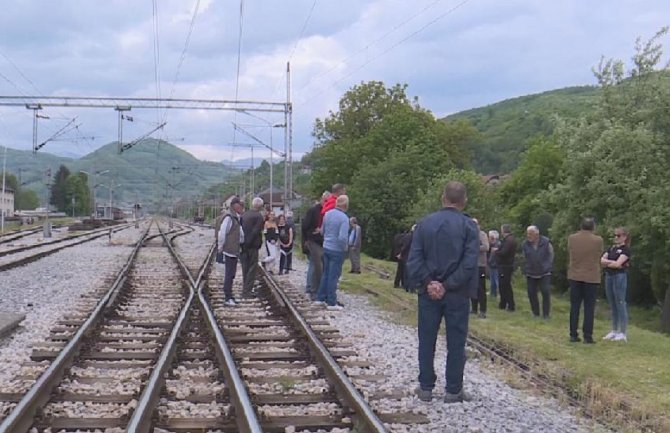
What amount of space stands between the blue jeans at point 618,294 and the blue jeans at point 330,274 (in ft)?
14.0

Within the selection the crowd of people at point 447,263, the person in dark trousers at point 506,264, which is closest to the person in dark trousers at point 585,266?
the crowd of people at point 447,263

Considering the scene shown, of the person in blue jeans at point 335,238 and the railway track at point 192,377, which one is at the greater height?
the person in blue jeans at point 335,238

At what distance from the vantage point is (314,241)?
14.6 meters

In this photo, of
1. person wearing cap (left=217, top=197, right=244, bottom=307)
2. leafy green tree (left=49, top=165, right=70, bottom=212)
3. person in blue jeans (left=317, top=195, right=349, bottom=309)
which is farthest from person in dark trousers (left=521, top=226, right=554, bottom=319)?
leafy green tree (left=49, top=165, right=70, bottom=212)

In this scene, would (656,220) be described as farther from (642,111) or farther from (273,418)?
(273,418)

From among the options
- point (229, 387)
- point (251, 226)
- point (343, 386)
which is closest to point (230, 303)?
point (251, 226)

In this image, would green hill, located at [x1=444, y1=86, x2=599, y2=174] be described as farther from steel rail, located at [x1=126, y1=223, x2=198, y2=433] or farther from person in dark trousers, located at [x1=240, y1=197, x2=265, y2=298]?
steel rail, located at [x1=126, y1=223, x2=198, y2=433]

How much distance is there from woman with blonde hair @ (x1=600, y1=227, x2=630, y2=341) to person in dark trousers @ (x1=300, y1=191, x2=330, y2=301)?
16.7ft

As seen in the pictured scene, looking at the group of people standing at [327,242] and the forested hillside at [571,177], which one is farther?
the forested hillside at [571,177]

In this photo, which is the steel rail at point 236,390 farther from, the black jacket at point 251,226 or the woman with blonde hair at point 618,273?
the woman with blonde hair at point 618,273

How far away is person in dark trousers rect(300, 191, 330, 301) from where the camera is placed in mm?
14445

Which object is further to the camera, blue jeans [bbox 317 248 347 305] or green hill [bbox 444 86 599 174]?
green hill [bbox 444 86 599 174]

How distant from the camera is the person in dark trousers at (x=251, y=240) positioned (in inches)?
564

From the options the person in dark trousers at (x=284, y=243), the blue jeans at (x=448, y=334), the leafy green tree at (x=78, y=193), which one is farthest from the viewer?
the leafy green tree at (x=78, y=193)
